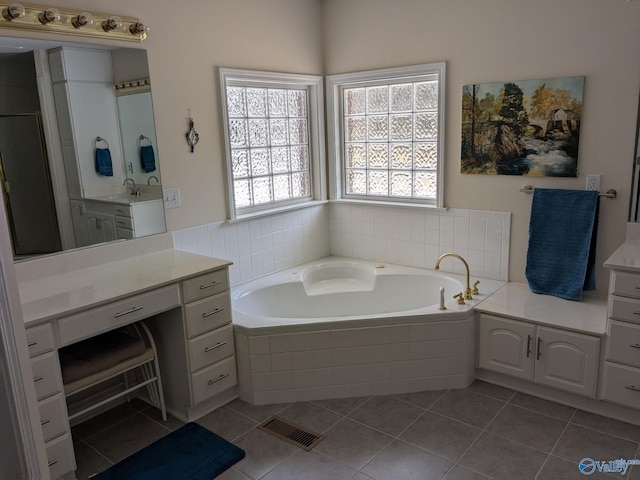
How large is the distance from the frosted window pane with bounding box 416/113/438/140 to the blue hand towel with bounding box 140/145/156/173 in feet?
6.44

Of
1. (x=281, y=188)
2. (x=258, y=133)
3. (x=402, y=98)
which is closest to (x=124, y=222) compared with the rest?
(x=258, y=133)

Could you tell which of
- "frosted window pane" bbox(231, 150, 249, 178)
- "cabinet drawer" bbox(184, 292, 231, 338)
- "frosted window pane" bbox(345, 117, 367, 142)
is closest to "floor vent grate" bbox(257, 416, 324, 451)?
"cabinet drawer" bbox(184, 292, 231, 338)

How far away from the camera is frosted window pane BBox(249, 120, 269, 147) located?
149 inches

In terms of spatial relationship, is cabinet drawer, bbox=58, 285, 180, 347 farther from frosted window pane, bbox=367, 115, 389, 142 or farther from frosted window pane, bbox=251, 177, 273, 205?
frosted window pane, bbox=367, 115, 389, 142

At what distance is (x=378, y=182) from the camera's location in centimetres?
422

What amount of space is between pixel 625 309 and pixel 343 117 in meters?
2.58

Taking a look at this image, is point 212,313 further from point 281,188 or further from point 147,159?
point 281,188

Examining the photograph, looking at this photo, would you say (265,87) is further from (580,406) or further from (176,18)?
(580,406)

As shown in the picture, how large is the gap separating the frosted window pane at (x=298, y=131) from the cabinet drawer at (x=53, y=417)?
8.53 feet

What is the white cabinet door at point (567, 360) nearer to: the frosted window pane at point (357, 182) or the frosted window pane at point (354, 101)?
the frosted window pane at point (357, 182)

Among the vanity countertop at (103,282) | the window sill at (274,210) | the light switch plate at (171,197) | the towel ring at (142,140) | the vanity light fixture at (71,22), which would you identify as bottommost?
the vanity countertop at (103,282)

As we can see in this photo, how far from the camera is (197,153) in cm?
335

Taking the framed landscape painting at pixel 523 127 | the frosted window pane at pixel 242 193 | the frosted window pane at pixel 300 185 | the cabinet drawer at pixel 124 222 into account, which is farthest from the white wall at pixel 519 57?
the cabinet drawer at pixel 124 222

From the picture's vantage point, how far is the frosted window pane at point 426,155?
386cm
